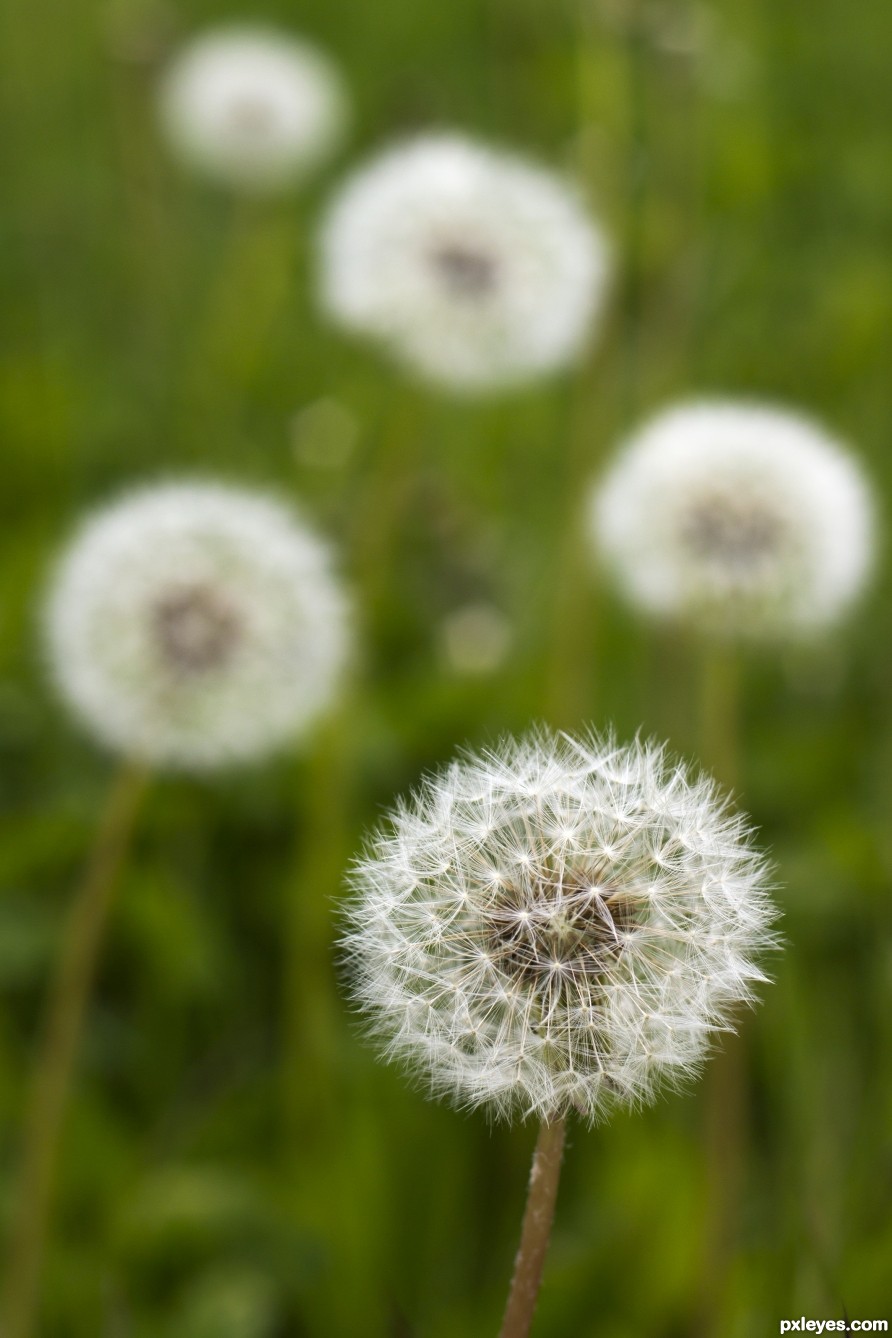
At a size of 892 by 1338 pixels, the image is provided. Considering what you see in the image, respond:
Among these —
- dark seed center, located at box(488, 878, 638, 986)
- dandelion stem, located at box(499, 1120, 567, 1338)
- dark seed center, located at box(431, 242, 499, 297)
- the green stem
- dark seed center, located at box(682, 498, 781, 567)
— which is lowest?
dandelion stem, located at box(499, 1120, 567, 1338)

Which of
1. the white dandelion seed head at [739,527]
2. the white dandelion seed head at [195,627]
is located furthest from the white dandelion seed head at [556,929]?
the white dandelion seed head at [739,527]

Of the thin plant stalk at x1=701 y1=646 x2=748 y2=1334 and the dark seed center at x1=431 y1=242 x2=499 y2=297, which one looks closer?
the thin plant stalk at x1=701 y1=646 x2=748 y2=1334

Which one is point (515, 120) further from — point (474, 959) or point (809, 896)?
point (474, 959)

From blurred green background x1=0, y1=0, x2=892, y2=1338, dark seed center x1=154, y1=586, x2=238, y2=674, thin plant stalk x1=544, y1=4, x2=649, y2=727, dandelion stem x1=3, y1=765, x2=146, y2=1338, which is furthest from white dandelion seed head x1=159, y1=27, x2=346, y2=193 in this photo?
dandelion stem x1=3, y1=765, x2=146, y2=1338

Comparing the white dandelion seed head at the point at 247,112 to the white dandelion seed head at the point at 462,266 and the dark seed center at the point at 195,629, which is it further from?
the dark seed center at the point at 195,629

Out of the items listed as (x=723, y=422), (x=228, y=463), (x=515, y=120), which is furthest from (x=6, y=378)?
(x=723, y=422)

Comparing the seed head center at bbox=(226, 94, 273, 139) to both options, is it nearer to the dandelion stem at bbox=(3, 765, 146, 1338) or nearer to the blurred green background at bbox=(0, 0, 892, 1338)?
the blurred green background at bbox=(0, 0, 892, 1338)
